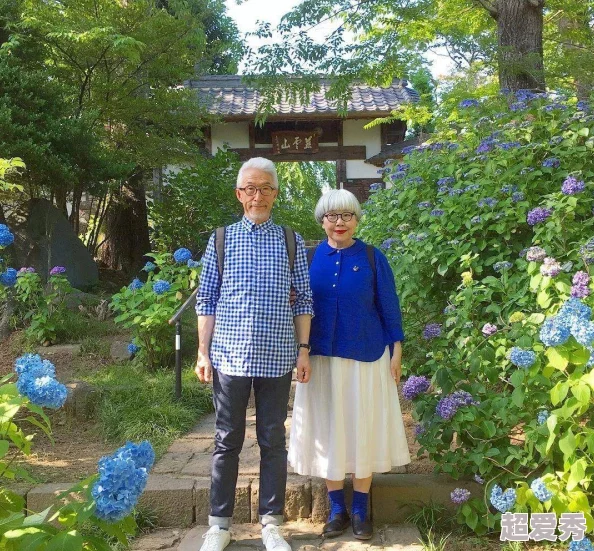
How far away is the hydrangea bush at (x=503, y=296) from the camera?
236cm

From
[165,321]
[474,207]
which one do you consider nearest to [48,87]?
[165,321]

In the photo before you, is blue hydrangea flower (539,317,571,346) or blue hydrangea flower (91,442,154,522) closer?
blue hydrangea flower (91,442,154,522)

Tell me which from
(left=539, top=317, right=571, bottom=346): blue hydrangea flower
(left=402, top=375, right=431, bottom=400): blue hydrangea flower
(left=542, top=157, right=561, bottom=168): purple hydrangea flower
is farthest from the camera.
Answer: (left=542, top=157, right=561, bottom=168): purple hydrangea flower

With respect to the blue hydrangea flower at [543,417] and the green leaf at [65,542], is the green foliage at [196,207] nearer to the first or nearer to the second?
the blue hydrangea flower at [543,417]

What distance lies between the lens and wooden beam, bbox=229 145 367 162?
13070 millimetres

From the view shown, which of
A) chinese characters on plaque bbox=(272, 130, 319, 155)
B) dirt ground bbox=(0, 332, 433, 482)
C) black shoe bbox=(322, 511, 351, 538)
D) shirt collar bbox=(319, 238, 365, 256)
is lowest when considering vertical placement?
black shoe bbox=(322, 511, 351, 538)

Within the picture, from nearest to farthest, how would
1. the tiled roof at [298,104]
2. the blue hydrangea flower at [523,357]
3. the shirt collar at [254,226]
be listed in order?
1. the blue hydrangea flower at [523,357]
2. the shirt collar at [254,226]
3. the tiled roof at [298,104]

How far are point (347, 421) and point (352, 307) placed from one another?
49 centimetres

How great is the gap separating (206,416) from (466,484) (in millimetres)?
1923

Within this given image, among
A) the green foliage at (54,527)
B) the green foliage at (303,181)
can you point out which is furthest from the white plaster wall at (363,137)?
the green foliage at (54,527)

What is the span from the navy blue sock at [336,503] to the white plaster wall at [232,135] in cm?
1093

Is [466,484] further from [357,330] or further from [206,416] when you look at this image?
[206,416]

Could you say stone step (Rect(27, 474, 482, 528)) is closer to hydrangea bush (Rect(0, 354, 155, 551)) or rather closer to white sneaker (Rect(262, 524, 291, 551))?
white sneaker (Rect(262, 524, 291, 551))

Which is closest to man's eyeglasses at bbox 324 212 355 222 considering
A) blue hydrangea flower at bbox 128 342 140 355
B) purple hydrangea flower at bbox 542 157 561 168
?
purple hydrangea flower at bbox 542 157 561 168
